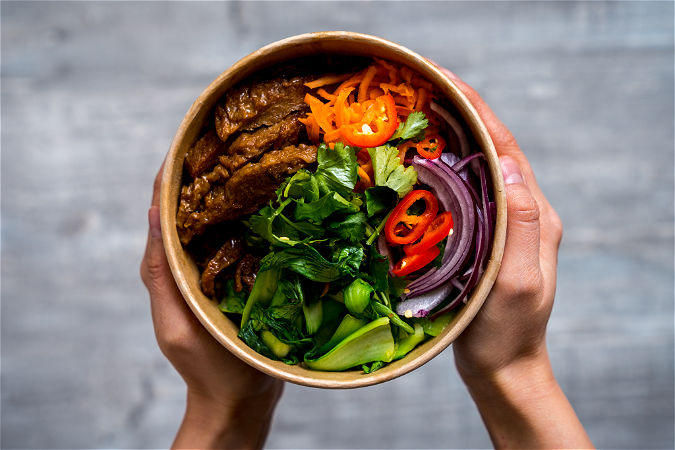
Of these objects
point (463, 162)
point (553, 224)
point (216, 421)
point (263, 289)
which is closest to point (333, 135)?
point (463, 162)

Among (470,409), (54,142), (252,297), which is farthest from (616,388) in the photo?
(54,142)

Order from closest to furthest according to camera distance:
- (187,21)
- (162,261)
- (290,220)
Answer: (290,220), (162,261), (187,21)

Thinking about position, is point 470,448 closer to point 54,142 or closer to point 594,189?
point 594,189

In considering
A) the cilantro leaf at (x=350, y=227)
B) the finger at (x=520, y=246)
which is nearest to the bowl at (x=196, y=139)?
the finger at (x=520, y=246)

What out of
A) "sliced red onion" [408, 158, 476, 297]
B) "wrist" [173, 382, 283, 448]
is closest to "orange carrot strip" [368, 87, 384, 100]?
"sliced red onion" [408, 158, 476, 297]

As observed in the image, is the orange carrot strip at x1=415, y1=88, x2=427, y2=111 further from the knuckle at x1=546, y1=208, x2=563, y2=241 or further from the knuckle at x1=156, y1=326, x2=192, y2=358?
the knuckle at x1=156, y1=326, x2=192, y2=358

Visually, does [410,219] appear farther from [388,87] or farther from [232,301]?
[232,301]
